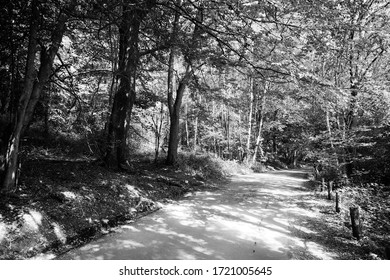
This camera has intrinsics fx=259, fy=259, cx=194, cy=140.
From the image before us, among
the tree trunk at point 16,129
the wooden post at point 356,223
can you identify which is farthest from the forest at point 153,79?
the wooden post at point 356,223

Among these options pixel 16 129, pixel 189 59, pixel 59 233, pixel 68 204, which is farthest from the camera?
pixel 68 204

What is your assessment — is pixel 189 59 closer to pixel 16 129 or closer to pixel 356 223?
pixel 16 129

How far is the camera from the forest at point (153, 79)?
17.0 feet

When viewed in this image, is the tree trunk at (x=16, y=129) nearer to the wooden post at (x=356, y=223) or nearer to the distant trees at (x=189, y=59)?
the distant trees at (x=189, y=59)

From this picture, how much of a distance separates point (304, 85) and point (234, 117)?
25.4 metres

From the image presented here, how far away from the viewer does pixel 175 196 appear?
960cm

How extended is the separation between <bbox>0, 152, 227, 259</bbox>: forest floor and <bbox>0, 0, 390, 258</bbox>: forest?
36mm

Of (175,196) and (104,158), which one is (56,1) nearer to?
(104,158)

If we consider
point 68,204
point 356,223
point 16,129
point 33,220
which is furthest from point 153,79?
point 356,223

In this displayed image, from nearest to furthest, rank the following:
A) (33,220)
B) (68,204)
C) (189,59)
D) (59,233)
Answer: (33,220) → (59,233) → (189,59) → (68,204)

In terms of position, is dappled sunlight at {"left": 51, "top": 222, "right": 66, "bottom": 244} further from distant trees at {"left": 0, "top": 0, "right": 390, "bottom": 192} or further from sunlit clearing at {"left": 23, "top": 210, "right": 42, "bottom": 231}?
distant trees at {"left": 0, "top": 0, "right": 390, "bottom": 192}

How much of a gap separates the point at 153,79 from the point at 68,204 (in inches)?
278

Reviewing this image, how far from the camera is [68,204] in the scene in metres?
5.82

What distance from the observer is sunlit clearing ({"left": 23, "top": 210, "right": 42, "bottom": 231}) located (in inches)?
185
